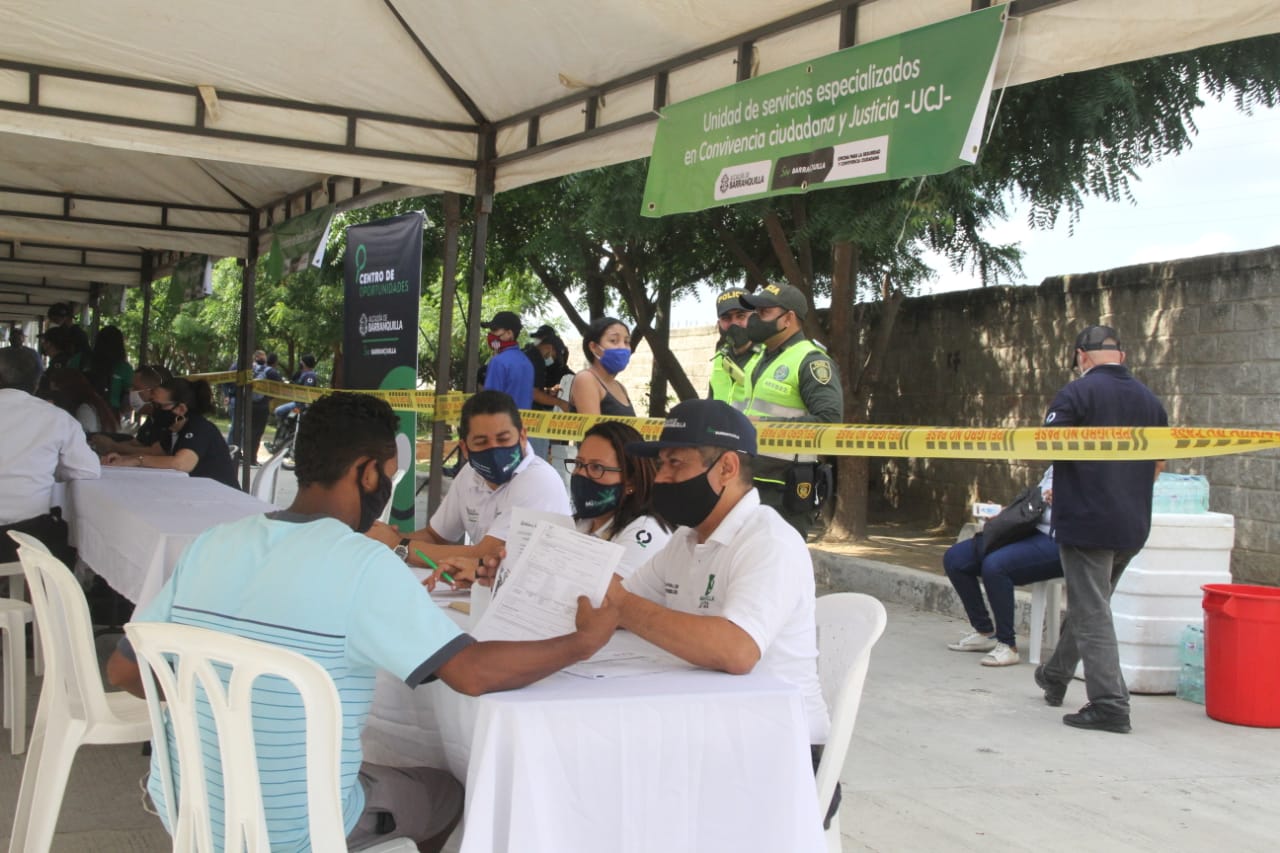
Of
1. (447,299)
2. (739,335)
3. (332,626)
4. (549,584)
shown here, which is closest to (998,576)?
(739,335)

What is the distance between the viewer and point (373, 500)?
2.68 meters

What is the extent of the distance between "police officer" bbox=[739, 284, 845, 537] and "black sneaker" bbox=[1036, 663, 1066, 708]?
4.65ft

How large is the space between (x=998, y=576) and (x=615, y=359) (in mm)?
2584

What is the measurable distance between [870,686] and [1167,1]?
3.76 meters

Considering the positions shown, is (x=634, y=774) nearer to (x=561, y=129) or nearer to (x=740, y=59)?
(x=740, y=59)

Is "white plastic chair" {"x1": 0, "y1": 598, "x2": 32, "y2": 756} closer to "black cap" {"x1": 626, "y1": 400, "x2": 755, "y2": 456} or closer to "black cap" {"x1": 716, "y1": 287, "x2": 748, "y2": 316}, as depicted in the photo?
"black cap" {"x1": 626, "y1": 400, "x2": 755, "y2": 456}

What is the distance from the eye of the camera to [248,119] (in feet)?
20.9

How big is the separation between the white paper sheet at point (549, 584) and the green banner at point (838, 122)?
6.56ft

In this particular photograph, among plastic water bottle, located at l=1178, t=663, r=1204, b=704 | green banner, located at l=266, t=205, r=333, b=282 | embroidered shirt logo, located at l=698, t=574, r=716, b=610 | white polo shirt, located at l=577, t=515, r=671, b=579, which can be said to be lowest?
plastic water bottle, located at l=1178, t=663, r=1204, b=704

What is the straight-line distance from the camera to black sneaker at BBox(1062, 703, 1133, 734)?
5.43 meters

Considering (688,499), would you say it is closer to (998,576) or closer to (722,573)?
(722,573)

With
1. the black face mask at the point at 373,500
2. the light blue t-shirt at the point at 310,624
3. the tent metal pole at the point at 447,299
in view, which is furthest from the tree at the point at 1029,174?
the light blue t-shirt at the point at 310,624

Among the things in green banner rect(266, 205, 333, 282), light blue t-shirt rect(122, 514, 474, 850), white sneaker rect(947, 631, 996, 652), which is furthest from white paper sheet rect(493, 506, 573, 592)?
green banner rect(266, 205, 333, 282)

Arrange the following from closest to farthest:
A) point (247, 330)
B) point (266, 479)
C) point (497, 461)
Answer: point (497, 461) → point (266, 479) → point (247, 330)
